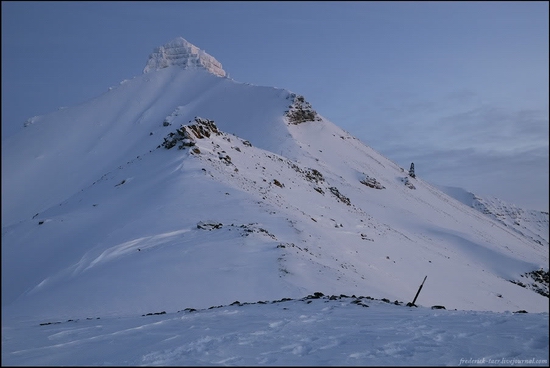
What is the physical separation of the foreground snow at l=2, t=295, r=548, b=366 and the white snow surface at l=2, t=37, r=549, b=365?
0.05m

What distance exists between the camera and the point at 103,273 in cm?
1716

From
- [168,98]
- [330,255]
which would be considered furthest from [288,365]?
[168,98]

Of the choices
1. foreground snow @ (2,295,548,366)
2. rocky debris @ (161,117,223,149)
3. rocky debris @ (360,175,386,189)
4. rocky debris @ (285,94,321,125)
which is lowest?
foreground snow @ (2,295,548,366)

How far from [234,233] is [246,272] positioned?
3900 mm

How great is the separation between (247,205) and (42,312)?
13.5 m

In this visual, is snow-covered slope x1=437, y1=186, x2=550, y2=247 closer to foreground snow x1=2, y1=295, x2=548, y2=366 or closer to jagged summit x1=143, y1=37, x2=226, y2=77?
jagged summit x1=143, y1=37, x2=226, y2=77

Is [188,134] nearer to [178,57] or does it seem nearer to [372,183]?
[372,183]

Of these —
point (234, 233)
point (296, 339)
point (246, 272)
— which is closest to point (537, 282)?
point (234, 233)

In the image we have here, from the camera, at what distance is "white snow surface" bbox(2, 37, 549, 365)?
286 inches

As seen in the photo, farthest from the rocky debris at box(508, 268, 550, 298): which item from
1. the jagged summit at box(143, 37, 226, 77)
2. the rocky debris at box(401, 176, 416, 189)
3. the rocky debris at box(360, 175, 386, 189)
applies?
the jagged summit at box(143, 37, 226, 77)

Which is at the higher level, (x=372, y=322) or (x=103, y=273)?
(x=103, y=273)

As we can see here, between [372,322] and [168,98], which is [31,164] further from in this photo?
[372,322]

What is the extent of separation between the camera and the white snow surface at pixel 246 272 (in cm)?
727

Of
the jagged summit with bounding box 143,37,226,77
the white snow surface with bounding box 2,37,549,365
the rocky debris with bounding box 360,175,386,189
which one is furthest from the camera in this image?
the jagged summit with bounding box 143,37,226,77
